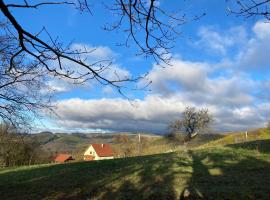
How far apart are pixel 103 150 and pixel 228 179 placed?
10377 centimetres

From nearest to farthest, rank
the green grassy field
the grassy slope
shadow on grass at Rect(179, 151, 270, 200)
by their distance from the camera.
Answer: shadow on grass at Rect(179, 151, 270, 200), the green grassy field, the grassy slope

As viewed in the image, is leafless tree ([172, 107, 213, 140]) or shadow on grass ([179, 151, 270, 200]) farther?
leafless tree ([172, 107, 213, 140])

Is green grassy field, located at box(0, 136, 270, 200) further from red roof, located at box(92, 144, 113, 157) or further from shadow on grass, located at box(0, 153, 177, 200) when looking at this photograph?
red roof, located at box(92, 144, 113, 157)

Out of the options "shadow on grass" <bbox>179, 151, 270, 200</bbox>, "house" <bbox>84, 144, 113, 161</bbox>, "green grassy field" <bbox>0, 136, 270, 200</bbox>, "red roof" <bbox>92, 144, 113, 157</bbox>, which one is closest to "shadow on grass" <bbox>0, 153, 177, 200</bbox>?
"green grassy field" <bbox>0, 136, 270, 200</bbox>

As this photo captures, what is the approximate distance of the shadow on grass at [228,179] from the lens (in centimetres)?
1098

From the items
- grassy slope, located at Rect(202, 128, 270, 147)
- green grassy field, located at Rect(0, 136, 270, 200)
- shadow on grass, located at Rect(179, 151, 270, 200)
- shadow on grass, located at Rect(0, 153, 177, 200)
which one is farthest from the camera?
grassy slope, located at Rect(202, 128, 270, 147)

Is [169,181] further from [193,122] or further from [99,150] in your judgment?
[99,150]

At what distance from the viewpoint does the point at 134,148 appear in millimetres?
82062

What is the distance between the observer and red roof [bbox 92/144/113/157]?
4427 inches

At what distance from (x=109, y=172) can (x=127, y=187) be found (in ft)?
12.5

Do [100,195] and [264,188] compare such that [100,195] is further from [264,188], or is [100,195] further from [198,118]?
[198,118]

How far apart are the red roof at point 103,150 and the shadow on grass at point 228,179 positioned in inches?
3763

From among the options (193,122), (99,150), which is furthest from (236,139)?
(99,150)

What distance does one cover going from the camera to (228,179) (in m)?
12.9
